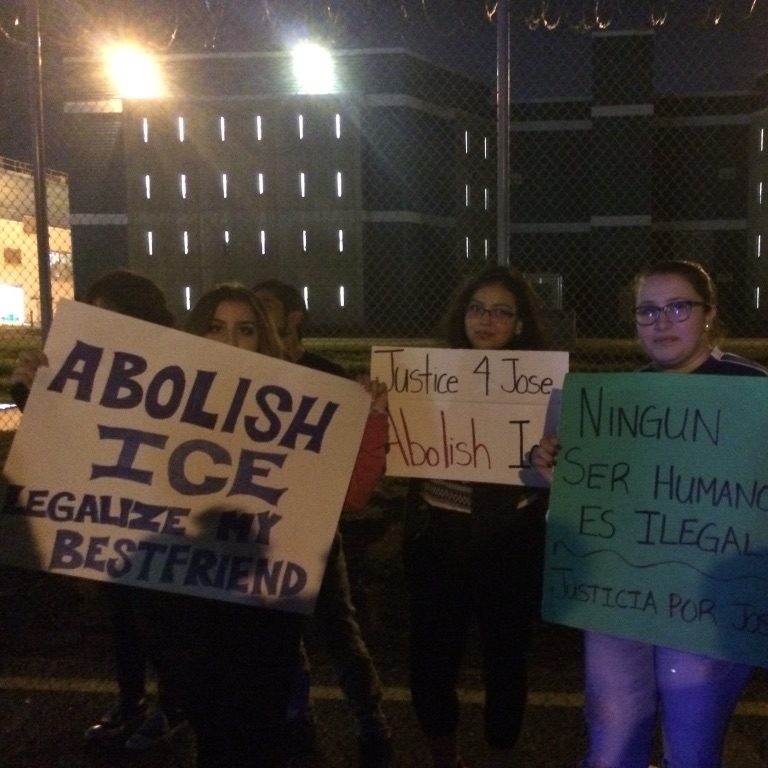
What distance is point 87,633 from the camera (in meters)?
4.33

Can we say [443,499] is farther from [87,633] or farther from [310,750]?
[87,633]

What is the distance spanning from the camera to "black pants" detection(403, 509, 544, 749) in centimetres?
266

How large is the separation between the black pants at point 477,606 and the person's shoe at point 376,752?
1.30 ft

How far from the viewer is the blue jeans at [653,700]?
2.15 metres

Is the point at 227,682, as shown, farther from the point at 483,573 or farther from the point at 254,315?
the point at 254,315

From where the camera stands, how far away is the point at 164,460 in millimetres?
2379

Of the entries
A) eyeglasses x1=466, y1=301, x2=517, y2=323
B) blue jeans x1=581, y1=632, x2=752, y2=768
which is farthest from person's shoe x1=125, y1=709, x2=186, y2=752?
eyeglasses x1=466, y1=301, x2=517, y2=323

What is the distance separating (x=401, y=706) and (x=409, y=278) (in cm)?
2293

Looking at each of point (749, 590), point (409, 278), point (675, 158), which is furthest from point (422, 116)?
point (749, 590)

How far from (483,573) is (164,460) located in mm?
1020

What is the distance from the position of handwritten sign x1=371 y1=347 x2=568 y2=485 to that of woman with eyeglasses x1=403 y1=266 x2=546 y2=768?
0.06 m

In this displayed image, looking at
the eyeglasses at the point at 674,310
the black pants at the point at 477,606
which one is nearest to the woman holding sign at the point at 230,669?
the black pants at the point at 477,606

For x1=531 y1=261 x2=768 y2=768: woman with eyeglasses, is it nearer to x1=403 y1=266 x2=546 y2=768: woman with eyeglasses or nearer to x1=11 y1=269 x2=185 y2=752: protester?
x1=403 y1=266 x2=546 y2=768: woman with eyeglasses

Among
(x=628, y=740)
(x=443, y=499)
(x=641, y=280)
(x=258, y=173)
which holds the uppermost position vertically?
(x=258, y=173)
